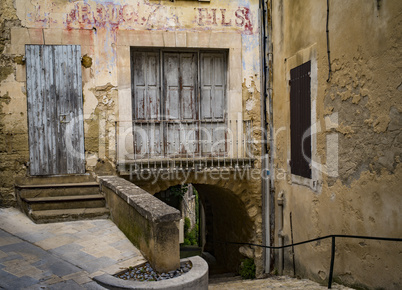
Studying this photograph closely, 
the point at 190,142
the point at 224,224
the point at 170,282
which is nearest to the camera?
the point at 170,282

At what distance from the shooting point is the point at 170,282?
10.9ft

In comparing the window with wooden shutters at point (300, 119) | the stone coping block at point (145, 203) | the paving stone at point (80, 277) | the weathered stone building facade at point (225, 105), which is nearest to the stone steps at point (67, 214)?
the stone coping block at point (145, 203)

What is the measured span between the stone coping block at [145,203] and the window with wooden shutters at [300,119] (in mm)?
2787

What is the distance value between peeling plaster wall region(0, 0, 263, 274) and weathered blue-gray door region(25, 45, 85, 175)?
0.40 feet

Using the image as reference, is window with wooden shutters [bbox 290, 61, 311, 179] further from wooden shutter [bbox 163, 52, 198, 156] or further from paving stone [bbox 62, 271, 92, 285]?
paving stone [bbox 62, 271, 92, 285]

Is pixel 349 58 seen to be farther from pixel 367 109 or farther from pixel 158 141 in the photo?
pixel 158 141

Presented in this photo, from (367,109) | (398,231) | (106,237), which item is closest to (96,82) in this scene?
(106,237)

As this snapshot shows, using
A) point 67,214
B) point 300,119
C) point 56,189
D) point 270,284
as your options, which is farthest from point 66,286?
point 300,119

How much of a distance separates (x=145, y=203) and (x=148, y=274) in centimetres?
84

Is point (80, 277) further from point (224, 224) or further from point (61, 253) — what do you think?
point (224, 224)

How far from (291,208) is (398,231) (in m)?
2.91

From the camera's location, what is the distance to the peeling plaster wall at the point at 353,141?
4.04 meters

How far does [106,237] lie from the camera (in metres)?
4.78

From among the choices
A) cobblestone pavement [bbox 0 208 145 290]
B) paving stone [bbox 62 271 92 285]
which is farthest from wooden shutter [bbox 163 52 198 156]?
paving stone [bbox 62 271 92 285]
